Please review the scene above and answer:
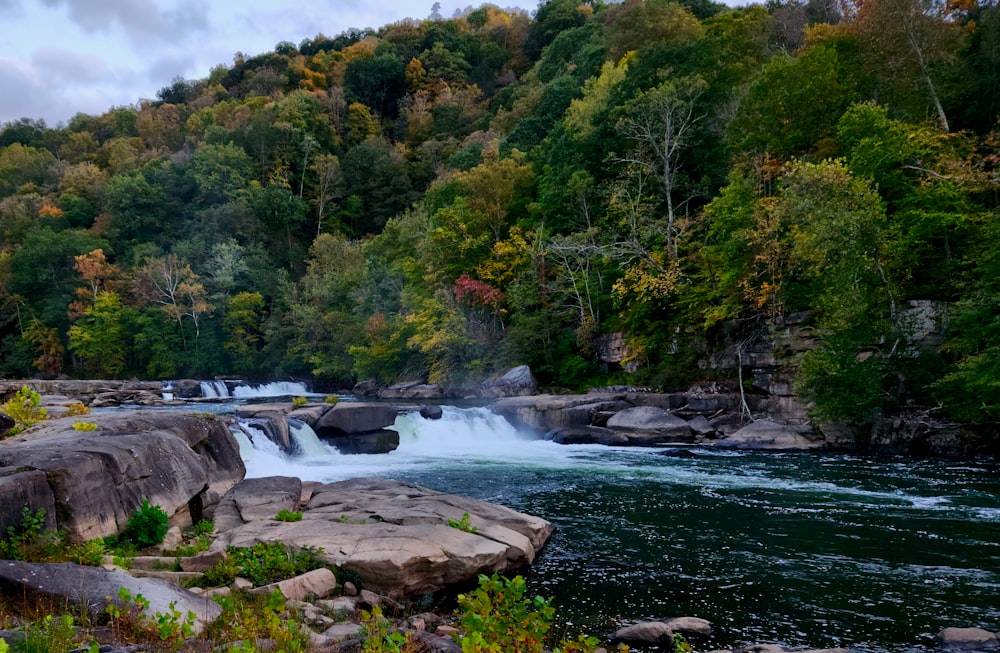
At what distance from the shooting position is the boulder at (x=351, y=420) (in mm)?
18938

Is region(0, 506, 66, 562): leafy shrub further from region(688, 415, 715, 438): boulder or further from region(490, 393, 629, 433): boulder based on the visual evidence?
region(688, 415, 715, 438): boulder

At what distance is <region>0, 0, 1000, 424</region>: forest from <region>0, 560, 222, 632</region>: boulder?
1731 cm

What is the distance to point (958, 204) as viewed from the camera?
17.9m

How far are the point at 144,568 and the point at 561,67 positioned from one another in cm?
6010

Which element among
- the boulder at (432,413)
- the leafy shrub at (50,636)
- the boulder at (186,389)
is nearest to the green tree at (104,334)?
the boulder at (186,389)

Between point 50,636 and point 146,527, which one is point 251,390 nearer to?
point 146,527

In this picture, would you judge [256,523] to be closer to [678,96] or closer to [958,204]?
[958,204]

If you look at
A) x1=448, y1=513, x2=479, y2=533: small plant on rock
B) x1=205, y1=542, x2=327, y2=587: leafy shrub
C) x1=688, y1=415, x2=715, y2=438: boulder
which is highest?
x1=205, y1=542, x2=327, y2=587: leafy shrub

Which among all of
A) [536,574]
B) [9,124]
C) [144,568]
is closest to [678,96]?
[536,574]

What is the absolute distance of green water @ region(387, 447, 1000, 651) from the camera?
7160mm

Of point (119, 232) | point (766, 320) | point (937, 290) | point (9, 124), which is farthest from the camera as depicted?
point (9, 124)

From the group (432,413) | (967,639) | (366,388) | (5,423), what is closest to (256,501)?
(5,423)

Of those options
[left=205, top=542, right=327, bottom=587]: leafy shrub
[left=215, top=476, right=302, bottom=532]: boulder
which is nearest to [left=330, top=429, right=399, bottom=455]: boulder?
[left=215, top=476, right=302, bottom=532]: boulder

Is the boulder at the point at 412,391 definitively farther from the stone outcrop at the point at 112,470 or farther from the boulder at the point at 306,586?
the boulder at the point at 306,586
